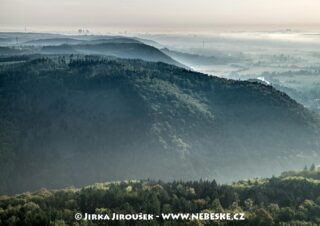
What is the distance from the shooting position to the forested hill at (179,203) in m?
96.5

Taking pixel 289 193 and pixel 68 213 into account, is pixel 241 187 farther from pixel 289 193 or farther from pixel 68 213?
pixel 68 213

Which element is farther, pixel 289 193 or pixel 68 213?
pixel 289 193

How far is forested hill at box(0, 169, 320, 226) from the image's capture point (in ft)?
317

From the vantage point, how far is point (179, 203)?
116062mm

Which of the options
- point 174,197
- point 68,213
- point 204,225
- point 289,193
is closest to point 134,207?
point 174,197

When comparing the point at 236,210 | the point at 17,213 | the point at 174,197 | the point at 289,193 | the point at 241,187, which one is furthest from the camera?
the point at 241,187

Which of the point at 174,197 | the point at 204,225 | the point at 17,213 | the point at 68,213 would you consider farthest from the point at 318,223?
the point at 17,213

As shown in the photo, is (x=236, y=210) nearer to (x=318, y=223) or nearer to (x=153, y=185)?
(x=318, y=223)

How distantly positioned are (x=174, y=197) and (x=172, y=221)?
2765cm

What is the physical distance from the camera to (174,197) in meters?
120

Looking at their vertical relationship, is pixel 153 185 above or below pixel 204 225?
below

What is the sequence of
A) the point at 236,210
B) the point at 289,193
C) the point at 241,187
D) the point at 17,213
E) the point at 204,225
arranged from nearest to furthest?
the point at 204,225 < the point at 17,213 < the point at 236,210 < the point at 289,193 < the point at 241,187

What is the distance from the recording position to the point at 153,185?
142250mm

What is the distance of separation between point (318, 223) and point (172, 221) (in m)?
32.2
